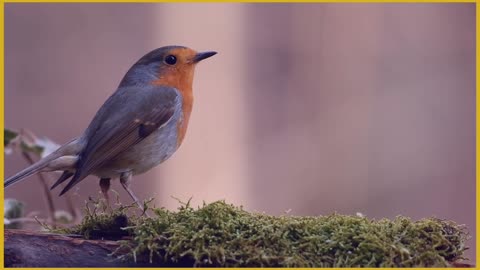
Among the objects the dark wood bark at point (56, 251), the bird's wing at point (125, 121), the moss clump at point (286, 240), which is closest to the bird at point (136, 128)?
the bird's wing at point (125, 121)

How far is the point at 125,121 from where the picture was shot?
13.3ft

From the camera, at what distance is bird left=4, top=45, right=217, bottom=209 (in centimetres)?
391

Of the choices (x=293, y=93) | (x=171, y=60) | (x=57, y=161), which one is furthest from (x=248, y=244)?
(x=293, y=93)

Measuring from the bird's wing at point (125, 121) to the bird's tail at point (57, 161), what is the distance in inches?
2.2

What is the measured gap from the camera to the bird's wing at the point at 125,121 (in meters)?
3.90

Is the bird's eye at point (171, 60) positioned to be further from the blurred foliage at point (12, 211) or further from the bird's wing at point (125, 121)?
the blurred foliage at point (12, 211)

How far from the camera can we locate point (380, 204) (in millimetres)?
9086

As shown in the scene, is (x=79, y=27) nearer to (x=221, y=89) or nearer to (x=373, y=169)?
(x=221, y=89)

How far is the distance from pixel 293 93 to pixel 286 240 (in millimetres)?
6700

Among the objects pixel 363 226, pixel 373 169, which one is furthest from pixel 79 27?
pixel 363 226

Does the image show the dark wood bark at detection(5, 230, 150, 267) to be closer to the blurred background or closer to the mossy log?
the mossy log

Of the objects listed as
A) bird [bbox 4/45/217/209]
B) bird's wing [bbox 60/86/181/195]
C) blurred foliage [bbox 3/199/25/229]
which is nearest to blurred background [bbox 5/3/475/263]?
bird [bbox 4/45/217/209]

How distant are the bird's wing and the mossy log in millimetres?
1041

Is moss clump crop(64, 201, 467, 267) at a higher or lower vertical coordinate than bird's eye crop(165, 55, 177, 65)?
lower
